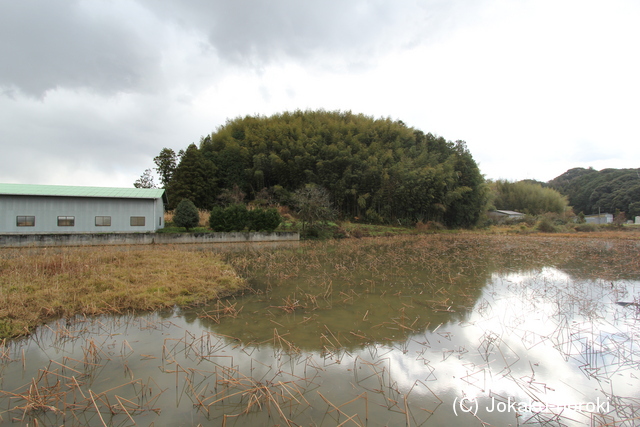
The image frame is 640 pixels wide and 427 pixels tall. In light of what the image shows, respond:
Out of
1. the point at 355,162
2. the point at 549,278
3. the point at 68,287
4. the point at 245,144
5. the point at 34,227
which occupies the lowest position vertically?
the point at 549,278

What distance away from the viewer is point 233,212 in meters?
17.8

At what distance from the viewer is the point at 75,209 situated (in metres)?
16.2

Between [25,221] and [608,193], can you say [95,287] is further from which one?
[608,193]

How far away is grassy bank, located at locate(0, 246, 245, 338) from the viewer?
4.40 meters

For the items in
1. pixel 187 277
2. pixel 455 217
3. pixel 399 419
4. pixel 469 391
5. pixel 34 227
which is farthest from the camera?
pixel 455 217

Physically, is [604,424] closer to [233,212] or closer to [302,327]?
[302,327]

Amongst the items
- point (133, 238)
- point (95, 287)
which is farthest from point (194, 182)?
point (95, 287)

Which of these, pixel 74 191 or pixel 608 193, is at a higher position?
pixel 608 193

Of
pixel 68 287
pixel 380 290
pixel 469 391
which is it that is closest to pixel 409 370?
pixel 469 391

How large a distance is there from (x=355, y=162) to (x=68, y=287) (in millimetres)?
21439

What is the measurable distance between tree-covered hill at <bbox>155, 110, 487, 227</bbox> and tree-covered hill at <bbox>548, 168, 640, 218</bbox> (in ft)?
95.5

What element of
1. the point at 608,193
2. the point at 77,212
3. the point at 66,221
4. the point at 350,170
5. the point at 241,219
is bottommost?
the point at 241,219

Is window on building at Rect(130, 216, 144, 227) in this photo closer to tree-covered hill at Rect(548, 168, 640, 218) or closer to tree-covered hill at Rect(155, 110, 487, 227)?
tree-covered hill at Rect(155, 110, 487, 227)

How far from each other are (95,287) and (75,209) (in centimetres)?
1398
